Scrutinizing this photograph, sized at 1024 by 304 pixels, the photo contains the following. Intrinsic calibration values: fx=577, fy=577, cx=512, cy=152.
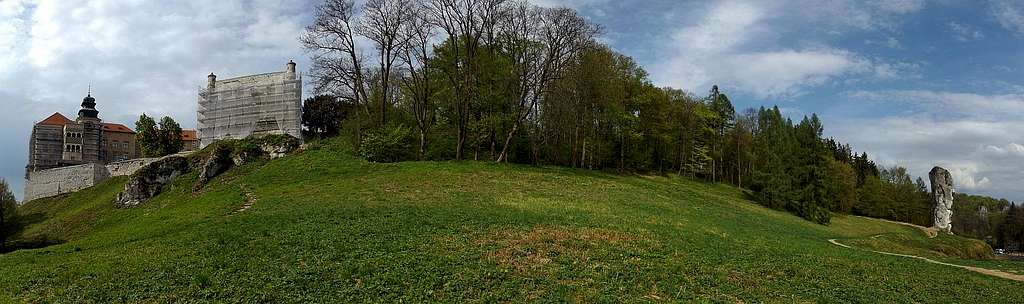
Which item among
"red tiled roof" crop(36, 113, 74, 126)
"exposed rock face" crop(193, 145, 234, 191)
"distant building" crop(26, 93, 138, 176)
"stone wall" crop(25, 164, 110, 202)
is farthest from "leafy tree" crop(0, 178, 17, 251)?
"red tiled roof" crop(36, 113, 74, 126)

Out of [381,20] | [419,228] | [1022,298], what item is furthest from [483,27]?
[1022,298]

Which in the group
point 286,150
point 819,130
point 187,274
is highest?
point 819,130

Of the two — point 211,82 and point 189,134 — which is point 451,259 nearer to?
point 211,82

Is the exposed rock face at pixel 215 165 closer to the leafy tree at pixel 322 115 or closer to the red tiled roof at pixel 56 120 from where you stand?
the leafy tree at pixel 322 115

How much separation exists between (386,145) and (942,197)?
198 ft

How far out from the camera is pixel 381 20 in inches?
1752

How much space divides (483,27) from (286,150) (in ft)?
61.3

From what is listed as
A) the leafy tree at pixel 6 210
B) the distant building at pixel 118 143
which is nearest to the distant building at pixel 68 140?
the distant building at pixel 118 143

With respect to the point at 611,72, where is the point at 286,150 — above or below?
below

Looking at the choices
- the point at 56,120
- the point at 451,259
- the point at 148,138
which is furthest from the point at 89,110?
the point at 451,259

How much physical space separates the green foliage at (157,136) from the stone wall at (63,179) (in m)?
9.14

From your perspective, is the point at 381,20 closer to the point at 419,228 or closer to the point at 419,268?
the point at 419,228

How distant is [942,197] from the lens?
207 feet

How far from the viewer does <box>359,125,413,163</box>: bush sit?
41.4 m
